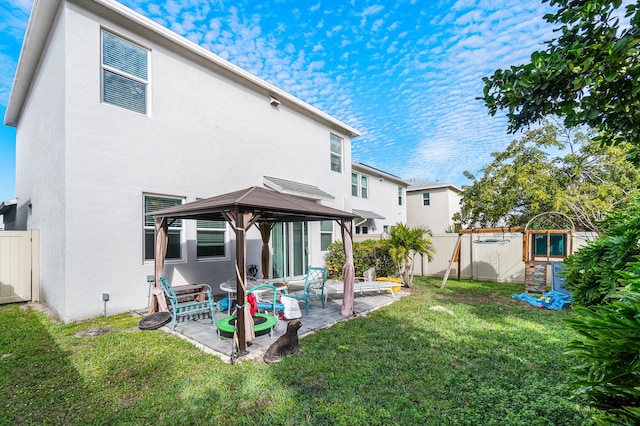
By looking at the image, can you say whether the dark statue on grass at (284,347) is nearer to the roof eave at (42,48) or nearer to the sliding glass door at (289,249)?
the sliding glass door at (289,249)

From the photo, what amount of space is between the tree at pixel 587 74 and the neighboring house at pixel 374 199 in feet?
43.3

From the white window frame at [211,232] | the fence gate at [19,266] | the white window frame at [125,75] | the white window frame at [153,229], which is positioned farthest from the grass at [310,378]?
the white window frame at [125,75]

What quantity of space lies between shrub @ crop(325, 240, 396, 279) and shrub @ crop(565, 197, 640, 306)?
8.74 metres

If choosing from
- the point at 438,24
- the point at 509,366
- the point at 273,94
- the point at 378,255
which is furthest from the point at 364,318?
the point at 438,24

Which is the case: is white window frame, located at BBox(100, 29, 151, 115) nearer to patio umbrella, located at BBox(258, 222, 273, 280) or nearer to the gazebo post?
patio umbrella, located at BBox(258, 222, 273, 280)

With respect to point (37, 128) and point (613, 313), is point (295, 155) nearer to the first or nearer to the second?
point (37, 128)

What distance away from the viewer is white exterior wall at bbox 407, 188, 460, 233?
25.9 meters

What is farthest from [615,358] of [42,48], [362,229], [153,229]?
[362,229]

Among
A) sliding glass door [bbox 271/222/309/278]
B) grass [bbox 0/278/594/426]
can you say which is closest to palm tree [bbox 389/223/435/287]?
sliding glass door [bbox 271/222/309/278]

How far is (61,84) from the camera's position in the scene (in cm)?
691

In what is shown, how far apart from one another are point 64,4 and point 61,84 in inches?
68.3

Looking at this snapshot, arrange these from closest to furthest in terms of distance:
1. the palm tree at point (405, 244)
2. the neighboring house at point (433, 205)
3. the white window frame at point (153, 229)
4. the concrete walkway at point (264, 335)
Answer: the concrete walkway at point (264, 335) < the white window frame at point (153, 229) < the palm tree at point (405, 244) < the neighboring house at point (433, 205)

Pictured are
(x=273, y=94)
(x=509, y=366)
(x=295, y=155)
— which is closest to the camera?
(x=509, y=366)

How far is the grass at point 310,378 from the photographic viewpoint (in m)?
3.36
